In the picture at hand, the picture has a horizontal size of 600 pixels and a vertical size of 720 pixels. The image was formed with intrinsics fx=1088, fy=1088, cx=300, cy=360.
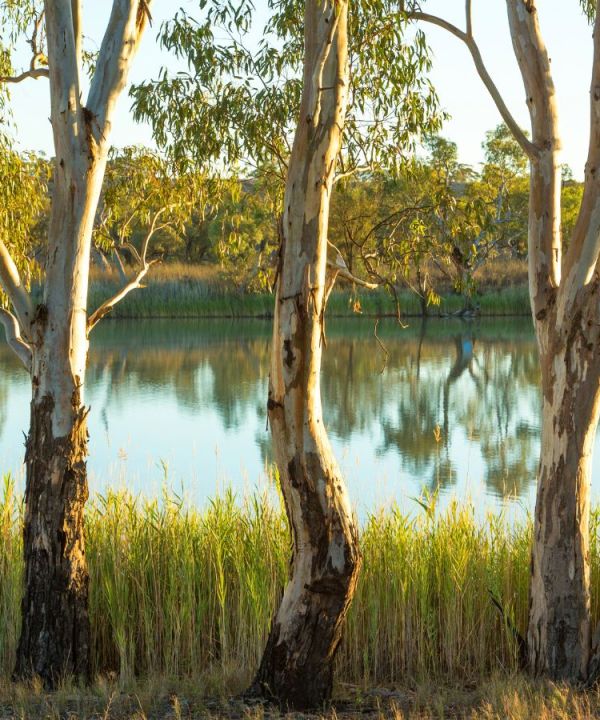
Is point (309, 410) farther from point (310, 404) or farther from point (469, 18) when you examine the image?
point (469, 18)

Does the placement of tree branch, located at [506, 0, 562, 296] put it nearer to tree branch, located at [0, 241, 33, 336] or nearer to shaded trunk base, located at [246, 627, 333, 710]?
shaded trunk base, located at [246, 627, 333, 710]

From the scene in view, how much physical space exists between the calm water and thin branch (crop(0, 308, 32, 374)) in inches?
53.2

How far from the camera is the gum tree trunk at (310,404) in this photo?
149 inches

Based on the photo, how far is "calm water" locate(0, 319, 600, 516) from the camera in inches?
447

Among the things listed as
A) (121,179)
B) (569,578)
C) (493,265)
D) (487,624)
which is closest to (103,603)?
(487,624)

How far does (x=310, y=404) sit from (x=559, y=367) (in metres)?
1.00

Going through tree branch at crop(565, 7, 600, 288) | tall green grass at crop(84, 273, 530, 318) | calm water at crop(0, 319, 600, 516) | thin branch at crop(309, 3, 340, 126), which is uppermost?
thin branch at crop(309, 3, 340, 126)

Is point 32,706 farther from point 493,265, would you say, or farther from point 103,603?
point 493,265

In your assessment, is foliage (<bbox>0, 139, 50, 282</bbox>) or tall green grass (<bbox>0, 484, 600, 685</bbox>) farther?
foliage (<bbox>0, 139, 50, 282</bbox>)

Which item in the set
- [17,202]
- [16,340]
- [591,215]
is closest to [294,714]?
[16,340]

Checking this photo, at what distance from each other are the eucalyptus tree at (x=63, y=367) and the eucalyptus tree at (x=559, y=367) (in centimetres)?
166

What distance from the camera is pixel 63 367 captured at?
166 inches

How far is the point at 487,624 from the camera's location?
4848 mm

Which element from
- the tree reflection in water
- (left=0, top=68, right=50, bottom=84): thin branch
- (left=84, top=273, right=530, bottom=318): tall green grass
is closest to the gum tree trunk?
(left=0, top=68, right=50, bottom=84): thin branch
